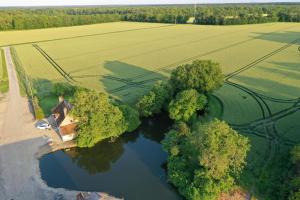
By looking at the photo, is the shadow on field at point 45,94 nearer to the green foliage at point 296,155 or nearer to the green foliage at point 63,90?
the green foliage at point 63,90

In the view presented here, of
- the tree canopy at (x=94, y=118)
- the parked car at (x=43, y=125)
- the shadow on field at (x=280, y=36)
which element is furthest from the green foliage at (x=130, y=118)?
the shadow on field at (x=280, y=36)

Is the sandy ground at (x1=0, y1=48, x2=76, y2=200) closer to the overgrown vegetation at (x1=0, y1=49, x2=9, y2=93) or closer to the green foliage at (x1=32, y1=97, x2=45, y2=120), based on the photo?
the green foliage at (x1=32, y1=97, x2=45, y2=120)

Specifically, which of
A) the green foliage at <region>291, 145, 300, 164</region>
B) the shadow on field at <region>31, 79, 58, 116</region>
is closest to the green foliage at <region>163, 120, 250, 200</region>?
the green foliage at <region>291, 145, 300, 164</region>

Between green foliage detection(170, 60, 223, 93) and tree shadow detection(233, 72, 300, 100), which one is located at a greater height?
green foliage detection(170, 60, 223, 93)

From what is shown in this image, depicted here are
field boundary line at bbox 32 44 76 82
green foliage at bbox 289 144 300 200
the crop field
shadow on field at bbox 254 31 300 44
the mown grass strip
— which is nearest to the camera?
green foliage at bbox 289 144 300 200

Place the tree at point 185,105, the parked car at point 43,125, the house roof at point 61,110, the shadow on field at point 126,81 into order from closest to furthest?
the house roof at point 61,110
the tree at point 185,105
the parked car at point 43,125
the shadow on field at point 126,81

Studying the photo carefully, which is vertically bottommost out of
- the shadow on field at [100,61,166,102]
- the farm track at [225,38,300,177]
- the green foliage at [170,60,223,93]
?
the farm track at [225,38,300,177]

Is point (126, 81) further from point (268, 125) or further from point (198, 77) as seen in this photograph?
point (268, 125)
